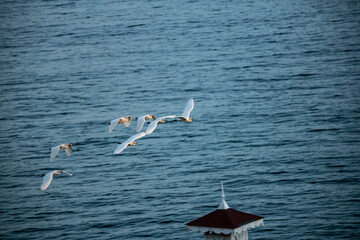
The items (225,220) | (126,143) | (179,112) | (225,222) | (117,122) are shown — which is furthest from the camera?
(179,112)

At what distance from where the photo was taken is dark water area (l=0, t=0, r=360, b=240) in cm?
5197

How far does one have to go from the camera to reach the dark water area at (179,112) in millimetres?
51969

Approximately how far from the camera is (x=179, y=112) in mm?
75500

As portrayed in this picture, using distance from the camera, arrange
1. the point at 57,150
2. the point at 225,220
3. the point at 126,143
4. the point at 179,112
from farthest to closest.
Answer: the point at 179,112, the point at 126,143, the point at 57,150, the point at 225,220

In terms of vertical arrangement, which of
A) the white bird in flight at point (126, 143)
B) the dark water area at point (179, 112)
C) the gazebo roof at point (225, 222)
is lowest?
the dark water area at point (179, 112)

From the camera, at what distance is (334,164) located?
2333 inches

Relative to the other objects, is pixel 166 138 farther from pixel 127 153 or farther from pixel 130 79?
pixel 130 79

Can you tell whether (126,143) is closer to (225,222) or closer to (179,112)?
(225,222)

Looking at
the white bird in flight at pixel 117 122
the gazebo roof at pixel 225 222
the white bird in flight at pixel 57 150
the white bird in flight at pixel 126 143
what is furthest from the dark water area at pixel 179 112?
the gazebo roof at pixel 225 222

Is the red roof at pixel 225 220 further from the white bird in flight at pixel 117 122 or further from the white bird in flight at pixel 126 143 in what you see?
the white bird in flight at pixel 117 122

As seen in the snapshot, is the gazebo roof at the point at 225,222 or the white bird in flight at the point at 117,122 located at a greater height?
the white bird in flight at the point at 117,122

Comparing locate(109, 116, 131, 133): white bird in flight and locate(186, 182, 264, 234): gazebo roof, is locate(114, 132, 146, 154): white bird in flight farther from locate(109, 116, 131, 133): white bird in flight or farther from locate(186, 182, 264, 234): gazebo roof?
locate(186, 182, 264, 234): gazebo roof

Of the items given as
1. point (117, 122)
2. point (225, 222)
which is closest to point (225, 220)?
point (225, 222)

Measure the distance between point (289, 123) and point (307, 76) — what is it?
51.8 feet
